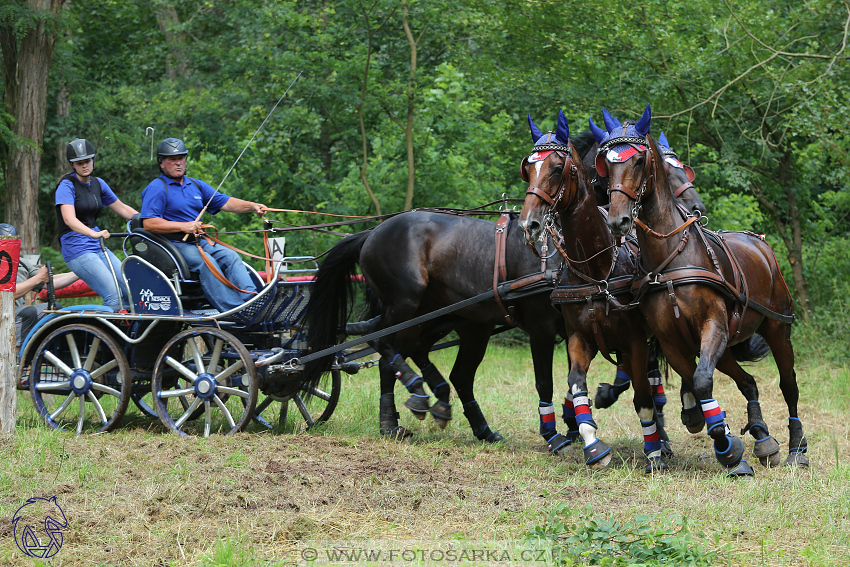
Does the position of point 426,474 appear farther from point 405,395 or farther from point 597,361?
point 597,361

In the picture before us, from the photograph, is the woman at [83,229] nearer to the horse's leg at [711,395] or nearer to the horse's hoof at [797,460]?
the horse's leg at [711,395]

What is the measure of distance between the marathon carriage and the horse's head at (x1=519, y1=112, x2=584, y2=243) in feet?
7.39

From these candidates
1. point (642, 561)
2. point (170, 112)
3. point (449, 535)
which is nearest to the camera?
point (642, 561)

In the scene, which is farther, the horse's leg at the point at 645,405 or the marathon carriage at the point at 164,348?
the marathon carriage at the point at 164,348

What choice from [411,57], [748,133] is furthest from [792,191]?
[411,57]

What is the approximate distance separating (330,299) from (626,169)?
306 centimetres

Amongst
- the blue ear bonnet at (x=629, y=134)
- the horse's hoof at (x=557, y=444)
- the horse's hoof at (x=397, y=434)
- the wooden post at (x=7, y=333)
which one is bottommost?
the horse's hoof at (x=397, y=434)

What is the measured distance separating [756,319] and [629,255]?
3.16 ft

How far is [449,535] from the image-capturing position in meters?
3.82

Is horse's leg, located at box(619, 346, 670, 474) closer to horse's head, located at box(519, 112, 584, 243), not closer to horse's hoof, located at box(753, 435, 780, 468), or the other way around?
horse's hoof, located at box(753, 435, 780, 468)

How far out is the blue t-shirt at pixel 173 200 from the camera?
646cm

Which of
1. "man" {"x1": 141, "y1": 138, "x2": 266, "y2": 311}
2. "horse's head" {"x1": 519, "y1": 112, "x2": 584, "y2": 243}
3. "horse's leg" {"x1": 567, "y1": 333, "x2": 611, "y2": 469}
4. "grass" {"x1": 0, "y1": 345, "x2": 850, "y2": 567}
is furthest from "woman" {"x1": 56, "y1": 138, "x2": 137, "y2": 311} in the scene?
"horse's leg" {"x1": 567, "y1": 333, "x2": 611, "y2": 469}

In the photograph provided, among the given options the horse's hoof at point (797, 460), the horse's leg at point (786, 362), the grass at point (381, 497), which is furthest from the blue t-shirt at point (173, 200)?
the horse's hoof at point (797, 460)

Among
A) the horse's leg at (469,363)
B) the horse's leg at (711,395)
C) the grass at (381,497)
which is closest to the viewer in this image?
the grass at (381,497)
